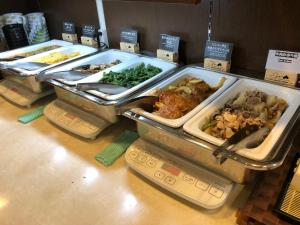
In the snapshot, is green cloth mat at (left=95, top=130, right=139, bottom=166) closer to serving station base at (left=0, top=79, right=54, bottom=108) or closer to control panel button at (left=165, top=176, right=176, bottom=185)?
control panel button at (left=165, top=176, right=176, bottom=185)

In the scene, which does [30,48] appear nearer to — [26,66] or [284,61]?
[26,66]

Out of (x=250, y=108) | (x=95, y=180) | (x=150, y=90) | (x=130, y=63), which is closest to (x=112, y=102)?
(x=150, y=90)

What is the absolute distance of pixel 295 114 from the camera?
32.5 inches

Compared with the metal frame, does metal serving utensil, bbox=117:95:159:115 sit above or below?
above

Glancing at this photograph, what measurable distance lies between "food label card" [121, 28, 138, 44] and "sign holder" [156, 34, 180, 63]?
0.18 meters

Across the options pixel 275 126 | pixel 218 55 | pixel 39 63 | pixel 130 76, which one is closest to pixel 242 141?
pixel 275 126

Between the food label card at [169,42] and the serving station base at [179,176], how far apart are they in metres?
0.55

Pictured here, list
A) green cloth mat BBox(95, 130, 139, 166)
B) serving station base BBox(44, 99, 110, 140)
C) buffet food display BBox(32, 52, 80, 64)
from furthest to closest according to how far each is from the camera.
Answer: buffet food display BBox(32, 52, 80, 64) → serving station base BBox(44, 99, 110, 140) → green cloth mat BBox(95, 130, 139, 166)

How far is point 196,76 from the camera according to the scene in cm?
116

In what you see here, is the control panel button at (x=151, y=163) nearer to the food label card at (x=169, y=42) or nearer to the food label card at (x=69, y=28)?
the food label card at (x=169, y=42)

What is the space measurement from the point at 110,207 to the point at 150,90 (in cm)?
47

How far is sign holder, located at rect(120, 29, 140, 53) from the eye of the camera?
1.45 metres

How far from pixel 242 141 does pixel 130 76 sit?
66 centimetres

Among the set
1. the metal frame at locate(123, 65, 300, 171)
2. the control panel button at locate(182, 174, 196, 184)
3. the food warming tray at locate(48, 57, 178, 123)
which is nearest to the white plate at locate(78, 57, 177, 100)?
the food warming tray at locate(48, 57, 178, 123)
